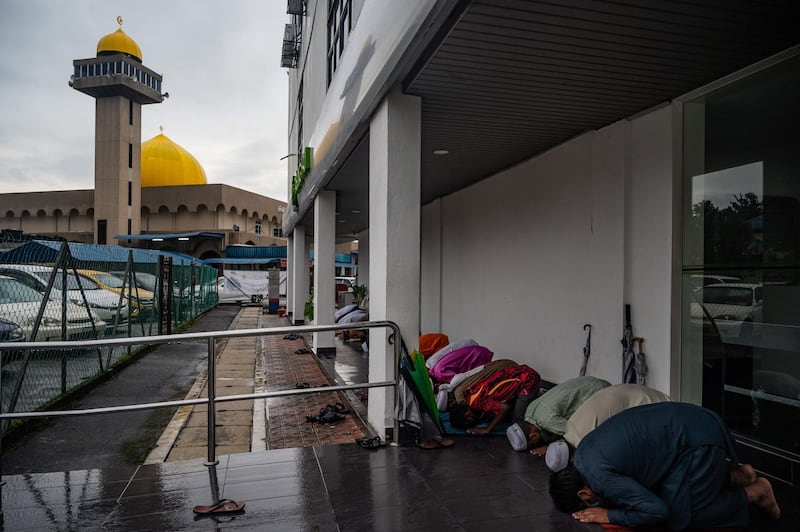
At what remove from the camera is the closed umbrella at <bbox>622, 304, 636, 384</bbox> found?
5.80m

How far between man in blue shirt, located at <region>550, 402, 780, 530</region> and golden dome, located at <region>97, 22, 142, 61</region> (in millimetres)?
50829

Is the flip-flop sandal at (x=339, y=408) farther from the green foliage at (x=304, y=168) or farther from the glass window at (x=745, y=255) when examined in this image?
the green foliage at (x=304, y=168)

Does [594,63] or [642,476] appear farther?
[594,63]

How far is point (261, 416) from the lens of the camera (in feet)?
22.6

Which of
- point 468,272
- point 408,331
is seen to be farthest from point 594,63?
point 468,272

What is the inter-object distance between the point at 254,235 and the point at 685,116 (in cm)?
4421

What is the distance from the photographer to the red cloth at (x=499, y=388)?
5559 mm

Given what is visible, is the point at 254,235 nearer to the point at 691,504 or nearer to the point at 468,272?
the point at 468,272

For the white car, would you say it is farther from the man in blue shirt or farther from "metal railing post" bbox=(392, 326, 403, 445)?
the man in blue shirt

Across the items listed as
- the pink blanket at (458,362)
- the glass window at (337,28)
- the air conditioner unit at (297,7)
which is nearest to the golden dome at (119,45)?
the air conditioner unit at (297,7)

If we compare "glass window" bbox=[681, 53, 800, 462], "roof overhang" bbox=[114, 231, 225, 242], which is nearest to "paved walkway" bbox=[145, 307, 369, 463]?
"glass window" bbox=[681, 53, 800, 462]

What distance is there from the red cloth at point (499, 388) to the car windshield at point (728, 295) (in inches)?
74.3

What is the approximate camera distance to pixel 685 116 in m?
5.28

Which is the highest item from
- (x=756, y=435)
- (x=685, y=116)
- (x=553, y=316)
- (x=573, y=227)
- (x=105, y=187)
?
(x=105, y=187)
